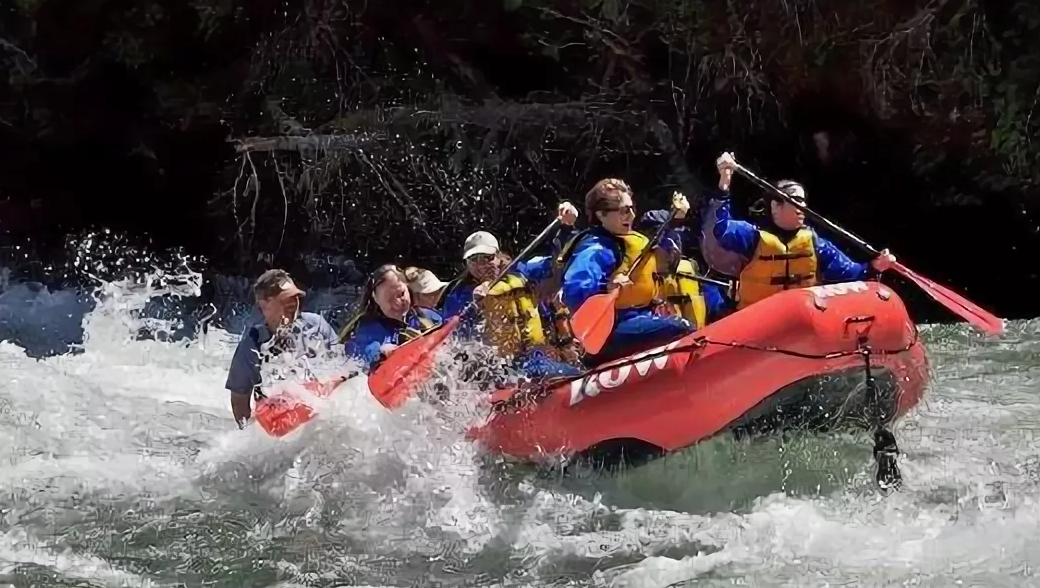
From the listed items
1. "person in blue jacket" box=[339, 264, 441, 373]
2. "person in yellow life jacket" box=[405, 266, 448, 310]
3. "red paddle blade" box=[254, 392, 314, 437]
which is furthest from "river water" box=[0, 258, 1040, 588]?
"person in yellow life jacket" box=[405, 266, 448, 310]

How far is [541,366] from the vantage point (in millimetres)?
2857

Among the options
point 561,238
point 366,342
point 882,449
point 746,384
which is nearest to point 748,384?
point 746,384

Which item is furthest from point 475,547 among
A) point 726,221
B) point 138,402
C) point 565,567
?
point 138,402

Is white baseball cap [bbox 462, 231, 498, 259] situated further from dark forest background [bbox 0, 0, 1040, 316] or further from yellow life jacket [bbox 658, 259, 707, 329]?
dark forest background [bbox 0, 0, 1040, 316]

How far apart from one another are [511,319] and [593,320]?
0.21 m

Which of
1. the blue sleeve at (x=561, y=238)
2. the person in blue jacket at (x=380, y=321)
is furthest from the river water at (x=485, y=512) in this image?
the blue sleeve at (x=561, y=238)

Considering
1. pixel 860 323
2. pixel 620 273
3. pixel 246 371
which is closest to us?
pixel 860 323

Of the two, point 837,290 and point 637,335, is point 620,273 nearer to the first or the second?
point 637,335

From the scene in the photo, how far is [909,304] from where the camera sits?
17.3ft

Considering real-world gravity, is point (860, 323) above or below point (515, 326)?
below

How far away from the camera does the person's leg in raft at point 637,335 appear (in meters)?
2.92

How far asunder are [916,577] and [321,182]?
415 centimetres

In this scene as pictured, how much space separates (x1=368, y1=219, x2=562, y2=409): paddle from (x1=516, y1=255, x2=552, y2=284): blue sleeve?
0.14 m

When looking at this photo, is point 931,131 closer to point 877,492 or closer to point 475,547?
point 877,492
